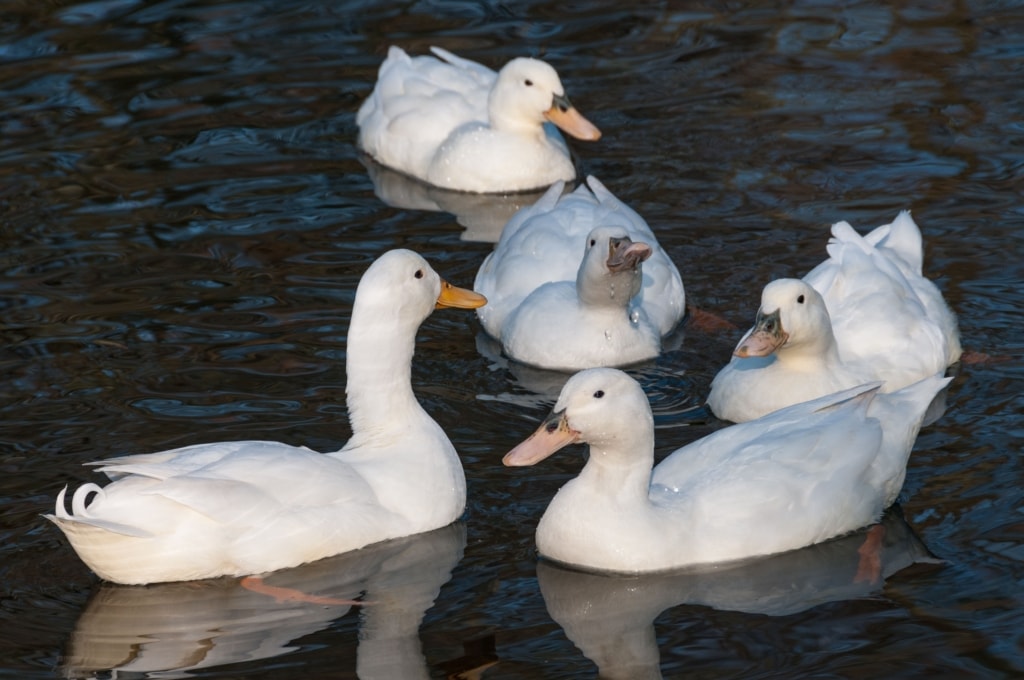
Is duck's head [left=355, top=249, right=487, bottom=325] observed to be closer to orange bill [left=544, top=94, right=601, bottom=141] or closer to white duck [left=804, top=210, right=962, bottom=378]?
white duck [left=804, top=210, right=962, bottom=378]

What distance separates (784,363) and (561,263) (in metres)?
1.88

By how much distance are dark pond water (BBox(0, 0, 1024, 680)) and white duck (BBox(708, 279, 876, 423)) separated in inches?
9.6

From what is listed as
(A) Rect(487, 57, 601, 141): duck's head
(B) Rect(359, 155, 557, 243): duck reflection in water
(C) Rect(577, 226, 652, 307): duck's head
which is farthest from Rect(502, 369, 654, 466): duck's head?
(A) Rect(487, 57, 601, 141): duck's head

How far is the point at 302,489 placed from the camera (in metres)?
7.48

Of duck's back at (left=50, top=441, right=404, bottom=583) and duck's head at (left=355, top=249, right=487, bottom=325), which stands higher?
duck's head at (left=355, top=249, right=487, bottom=325)

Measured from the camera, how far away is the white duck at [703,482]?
23.8 ft

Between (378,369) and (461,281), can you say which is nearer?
(378,369)

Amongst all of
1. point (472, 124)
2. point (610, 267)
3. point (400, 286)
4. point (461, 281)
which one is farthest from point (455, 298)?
point (472, 124)

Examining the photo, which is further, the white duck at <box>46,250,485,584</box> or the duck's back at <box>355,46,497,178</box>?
the duck's back at <box>355,46,497,178</box>

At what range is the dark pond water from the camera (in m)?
6.89

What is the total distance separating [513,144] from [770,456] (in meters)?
5.44

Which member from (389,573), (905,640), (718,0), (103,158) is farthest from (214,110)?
(905,640)

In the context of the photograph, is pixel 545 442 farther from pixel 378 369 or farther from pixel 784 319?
pixel 784 319

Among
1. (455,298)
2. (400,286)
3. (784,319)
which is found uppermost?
(400,286)
